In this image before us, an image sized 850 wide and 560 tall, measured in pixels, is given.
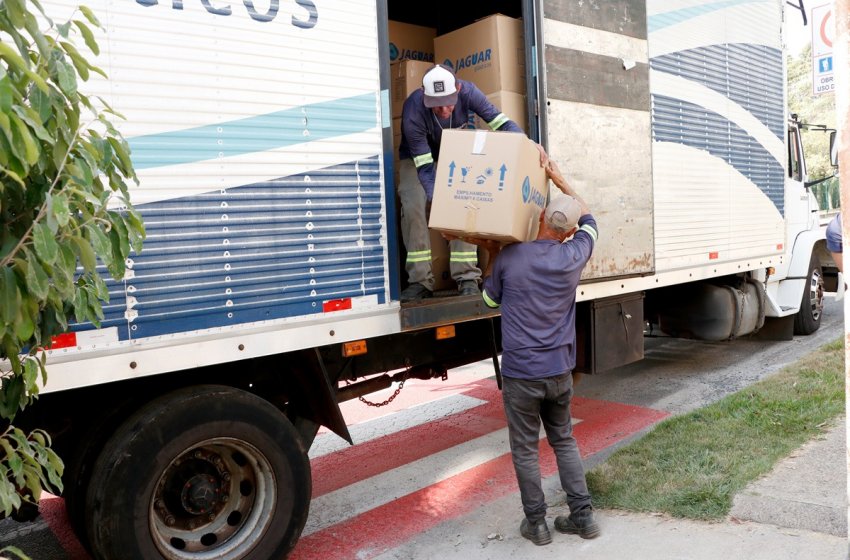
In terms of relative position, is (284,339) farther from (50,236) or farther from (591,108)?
(591,108)

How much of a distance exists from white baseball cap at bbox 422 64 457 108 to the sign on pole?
656cm

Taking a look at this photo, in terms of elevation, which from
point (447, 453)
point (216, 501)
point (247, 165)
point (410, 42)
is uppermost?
point (410, 42)

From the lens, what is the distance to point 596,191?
5332mm

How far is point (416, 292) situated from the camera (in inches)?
184

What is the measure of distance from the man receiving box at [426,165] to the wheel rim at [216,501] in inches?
57.9

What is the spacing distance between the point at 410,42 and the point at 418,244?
7.40 feet

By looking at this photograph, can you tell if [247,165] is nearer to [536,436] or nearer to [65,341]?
[65,341]

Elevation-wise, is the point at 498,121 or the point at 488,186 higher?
the point at 498,121

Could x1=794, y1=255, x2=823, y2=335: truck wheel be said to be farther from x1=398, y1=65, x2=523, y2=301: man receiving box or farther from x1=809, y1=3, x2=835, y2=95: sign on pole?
Result: x1=398, y1=65, x2=523, y2=301: man receiving box

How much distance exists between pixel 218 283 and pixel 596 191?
9.74 ft

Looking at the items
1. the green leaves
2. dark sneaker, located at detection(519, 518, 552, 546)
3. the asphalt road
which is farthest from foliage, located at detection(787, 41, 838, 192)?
the green leaves

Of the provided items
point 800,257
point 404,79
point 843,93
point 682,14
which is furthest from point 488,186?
point 800,257

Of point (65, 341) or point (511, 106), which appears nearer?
point (65, 341)

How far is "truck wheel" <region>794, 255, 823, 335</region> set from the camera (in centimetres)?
879
